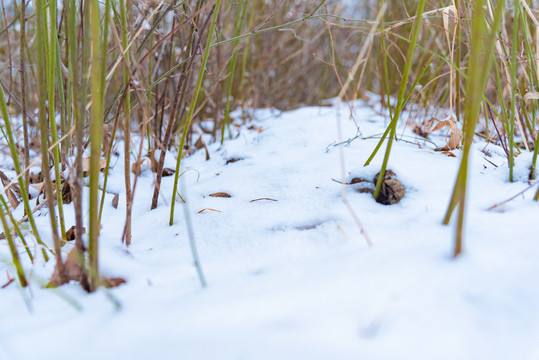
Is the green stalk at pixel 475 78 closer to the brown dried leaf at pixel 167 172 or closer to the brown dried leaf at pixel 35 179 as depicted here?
the brown dried leaf at pixel 167 172

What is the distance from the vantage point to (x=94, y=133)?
46 centimetres

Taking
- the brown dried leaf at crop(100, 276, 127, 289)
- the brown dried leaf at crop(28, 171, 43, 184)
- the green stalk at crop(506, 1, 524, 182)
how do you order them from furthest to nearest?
the brown dried leaf at crop(28, 171, 43, 184), the green stalk at crop(506, 1, 524, 182), the brown dried leaf at crop(100, 276, 127, 289)

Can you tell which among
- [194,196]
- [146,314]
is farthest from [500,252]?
[194,196]

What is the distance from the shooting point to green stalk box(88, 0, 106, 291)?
0.44m

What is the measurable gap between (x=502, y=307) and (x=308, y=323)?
23 cm

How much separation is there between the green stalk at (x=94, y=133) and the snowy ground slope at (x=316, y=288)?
0.05 metres

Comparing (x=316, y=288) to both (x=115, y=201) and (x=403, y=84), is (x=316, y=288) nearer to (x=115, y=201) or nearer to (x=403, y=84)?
(x=403, y=84)

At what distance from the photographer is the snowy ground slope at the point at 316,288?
1.33 ft

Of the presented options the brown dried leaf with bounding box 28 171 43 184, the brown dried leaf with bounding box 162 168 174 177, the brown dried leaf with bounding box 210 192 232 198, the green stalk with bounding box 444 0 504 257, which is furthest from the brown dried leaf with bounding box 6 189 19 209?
the green stalk with bounding box 444 0 504 257

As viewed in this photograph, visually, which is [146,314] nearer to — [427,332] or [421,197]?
[427,332]

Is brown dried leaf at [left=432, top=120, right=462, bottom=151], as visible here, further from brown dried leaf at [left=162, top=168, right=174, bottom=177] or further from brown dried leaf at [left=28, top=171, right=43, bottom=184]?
brown dried leaf at [left=28, top=171, right=43, bottom=184]

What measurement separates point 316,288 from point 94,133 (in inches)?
13.2

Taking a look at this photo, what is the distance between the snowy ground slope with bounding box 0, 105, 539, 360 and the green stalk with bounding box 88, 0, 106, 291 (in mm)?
49

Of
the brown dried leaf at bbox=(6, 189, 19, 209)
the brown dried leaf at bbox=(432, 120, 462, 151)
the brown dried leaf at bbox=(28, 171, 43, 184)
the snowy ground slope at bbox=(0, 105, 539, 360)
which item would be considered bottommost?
the brown dried leaf at bbox=(28, 171, 43, 184)
